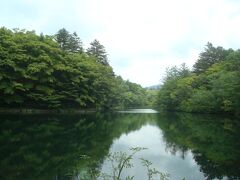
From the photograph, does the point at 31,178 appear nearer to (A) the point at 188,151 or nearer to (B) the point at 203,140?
(A) the point at 188,151

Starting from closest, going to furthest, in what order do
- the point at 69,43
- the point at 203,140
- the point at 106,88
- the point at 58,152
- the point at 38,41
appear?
the point at 58,152 → the point at 203,140 → the point at 38,41 → the point at 106,88 → the point at 69,43

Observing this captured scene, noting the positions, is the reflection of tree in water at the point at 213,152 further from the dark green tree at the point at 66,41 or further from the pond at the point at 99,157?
the dark green tree at the point at 66,41

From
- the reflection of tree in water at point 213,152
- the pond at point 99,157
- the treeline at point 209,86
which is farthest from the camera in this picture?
the treeline at point 209,86

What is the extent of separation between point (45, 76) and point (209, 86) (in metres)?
29.0

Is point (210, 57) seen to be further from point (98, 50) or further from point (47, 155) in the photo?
point (47, 155)

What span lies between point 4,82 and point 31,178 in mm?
30176

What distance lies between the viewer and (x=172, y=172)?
10.8 meters

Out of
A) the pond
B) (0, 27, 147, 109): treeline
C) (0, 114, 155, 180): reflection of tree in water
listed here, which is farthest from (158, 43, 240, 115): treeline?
(0, 114, 155, 180): reflection of tree in water

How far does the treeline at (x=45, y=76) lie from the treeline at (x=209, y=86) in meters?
16.5

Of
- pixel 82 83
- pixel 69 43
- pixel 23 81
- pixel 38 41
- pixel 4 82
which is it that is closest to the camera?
pixel 4 82

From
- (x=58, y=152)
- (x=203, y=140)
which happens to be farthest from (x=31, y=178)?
(x=203, y=140)

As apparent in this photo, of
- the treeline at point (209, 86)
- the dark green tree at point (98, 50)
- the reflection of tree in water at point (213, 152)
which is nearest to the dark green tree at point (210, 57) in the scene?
the treeline at point (209, 86)

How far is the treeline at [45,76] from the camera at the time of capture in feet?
125

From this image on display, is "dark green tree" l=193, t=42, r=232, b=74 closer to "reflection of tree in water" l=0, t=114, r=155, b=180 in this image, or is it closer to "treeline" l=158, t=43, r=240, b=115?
"treeline" l=158, t=43, r=240, b=115
